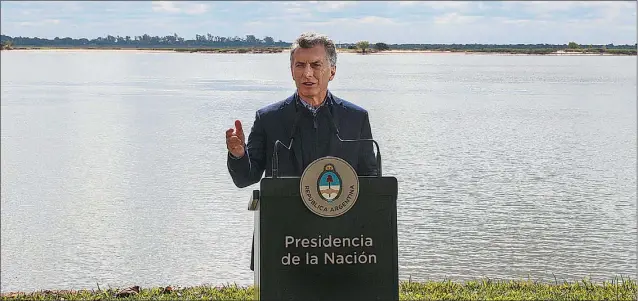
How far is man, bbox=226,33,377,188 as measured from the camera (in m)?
4.61

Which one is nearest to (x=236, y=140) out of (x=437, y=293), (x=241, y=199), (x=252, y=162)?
(x=252, y=162)

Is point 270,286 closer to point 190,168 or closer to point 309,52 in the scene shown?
point 309,52

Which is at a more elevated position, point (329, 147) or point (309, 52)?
point (309, 52)

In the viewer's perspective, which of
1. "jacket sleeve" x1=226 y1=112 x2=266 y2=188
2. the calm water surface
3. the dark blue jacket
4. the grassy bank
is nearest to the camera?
"jacket sleeve" x1=226 y1=112 x2=266 y2=188

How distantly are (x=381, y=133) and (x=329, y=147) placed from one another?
19.0 m

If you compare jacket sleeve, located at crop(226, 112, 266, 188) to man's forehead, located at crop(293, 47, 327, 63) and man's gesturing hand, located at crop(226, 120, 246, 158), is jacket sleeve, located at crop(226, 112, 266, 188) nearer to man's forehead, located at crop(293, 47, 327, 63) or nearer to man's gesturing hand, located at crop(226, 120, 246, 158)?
man's gesturing hand, located at crop(226, 120, 246, 158)

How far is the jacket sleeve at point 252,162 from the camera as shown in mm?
4523

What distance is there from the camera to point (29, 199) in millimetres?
14016

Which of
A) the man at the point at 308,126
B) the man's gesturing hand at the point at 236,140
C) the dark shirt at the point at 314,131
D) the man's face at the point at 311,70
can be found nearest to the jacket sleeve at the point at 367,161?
the man at the point at 308,126

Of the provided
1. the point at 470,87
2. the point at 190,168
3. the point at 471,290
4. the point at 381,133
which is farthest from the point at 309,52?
the point at 470,87

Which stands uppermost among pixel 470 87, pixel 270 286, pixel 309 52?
→ pixel 309 52

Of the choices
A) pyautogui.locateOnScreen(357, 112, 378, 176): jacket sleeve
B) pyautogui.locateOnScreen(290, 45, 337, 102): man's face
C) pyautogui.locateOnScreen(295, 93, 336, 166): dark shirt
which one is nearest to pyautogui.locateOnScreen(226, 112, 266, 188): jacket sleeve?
pyautogui.locateOnScreen(295, 93, 336, 166): dark shirt

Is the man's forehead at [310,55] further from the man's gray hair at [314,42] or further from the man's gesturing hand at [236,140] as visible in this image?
the man's gesturing hand at [236,140]

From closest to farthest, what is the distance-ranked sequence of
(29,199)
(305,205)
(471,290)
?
(305,205) < (471,290) < (29,199)
